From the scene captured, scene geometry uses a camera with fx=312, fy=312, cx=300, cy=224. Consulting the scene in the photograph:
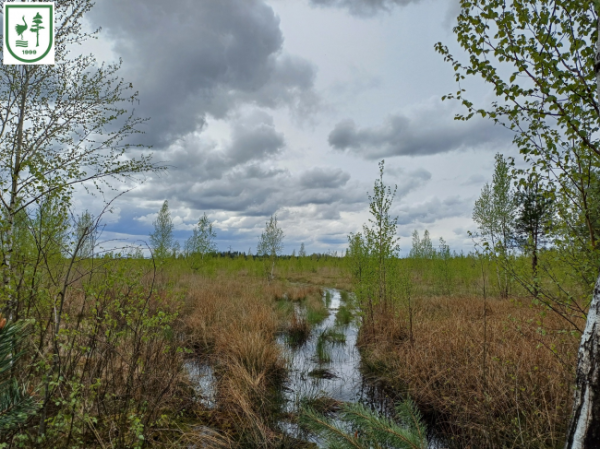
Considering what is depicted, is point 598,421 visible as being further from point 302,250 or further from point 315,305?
point 302,250

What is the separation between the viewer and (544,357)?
474cm

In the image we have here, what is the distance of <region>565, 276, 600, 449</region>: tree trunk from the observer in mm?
1365

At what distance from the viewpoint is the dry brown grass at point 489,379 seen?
11.6ft

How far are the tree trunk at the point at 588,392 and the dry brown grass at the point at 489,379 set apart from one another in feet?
4.58

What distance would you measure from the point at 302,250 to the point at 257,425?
1559 inches

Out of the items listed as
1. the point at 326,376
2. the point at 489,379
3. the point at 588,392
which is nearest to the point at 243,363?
the point at 326,376

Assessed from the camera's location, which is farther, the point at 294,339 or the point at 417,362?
the point at 294,339

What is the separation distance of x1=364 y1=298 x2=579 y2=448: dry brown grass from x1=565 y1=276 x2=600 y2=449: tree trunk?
A: 1.40 meters

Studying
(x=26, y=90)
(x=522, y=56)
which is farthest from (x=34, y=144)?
(x=522, y=56)

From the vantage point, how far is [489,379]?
168 inches

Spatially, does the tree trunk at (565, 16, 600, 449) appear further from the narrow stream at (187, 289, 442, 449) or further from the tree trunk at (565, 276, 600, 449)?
the narrow stream at (187, 289, 442, 449)

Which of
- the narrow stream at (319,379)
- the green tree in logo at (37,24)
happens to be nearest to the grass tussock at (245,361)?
the narrow stream at (319,379)

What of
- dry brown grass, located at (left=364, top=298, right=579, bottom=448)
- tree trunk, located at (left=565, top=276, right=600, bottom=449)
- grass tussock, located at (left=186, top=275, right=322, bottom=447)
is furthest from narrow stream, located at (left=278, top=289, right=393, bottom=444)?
tree trunk, located at (left=565, top=276, right=600, bottom=449)

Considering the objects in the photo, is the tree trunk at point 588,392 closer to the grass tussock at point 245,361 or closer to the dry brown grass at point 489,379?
the dry brown grass at point 489,379
